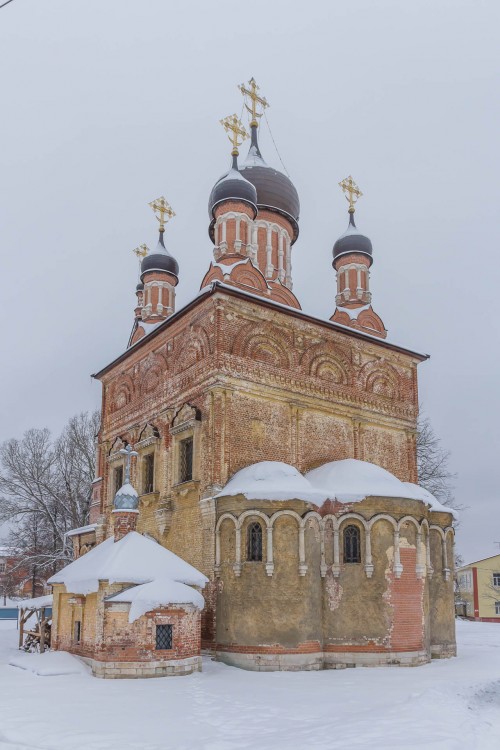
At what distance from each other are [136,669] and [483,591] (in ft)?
113

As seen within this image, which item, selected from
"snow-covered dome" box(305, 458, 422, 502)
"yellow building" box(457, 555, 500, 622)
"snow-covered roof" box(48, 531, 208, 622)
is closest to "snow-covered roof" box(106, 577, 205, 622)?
"snow-covered roof" box(48, 531, 208, 622)

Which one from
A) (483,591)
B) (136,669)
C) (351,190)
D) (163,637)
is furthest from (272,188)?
(483,591)

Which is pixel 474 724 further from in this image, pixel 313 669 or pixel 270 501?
pixel 270 501

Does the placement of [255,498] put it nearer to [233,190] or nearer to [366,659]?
[366,659]

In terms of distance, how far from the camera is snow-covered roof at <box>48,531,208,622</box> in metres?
12.0

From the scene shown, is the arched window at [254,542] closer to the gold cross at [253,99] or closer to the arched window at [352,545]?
the arched window at [352,545]

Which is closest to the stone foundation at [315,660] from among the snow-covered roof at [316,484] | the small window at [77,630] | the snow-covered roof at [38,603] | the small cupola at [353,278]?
the small window at [77,630]

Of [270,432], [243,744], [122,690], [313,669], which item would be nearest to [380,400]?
[270,432]

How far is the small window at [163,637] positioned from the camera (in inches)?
467

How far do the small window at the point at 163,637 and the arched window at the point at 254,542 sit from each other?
2277 mm

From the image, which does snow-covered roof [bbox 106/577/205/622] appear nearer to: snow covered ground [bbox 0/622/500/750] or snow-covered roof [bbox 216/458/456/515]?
snow covered ground [bbox 0/622/500/750]

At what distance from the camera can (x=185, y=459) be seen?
52.9 ft

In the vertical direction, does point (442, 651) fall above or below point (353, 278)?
below

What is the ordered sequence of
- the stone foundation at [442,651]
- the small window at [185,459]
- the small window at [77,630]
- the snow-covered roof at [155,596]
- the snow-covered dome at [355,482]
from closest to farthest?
the snow-covered roof at [155,596], the small window at [77,630], the snow-covered dome at [355,482], the stone foundation at [442,651], the small window at [185,459]
